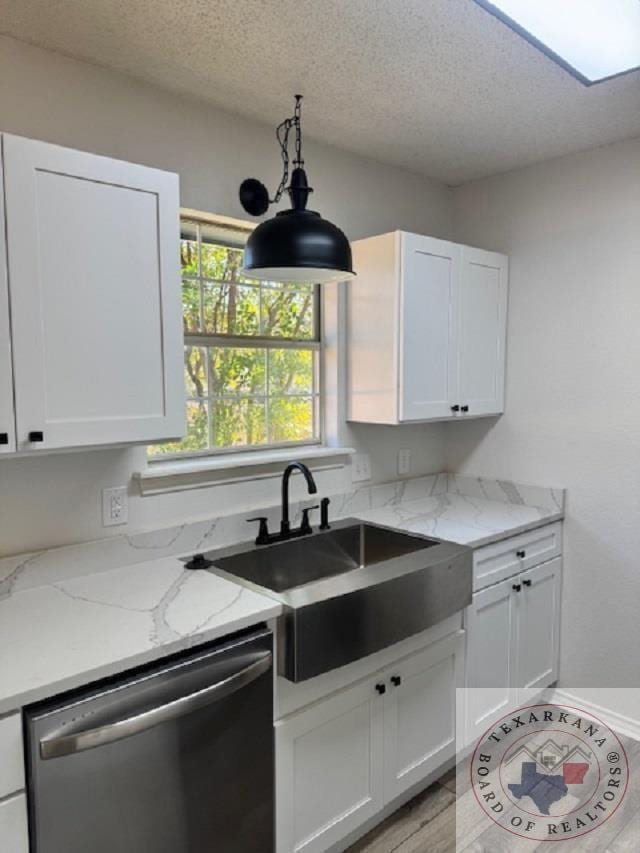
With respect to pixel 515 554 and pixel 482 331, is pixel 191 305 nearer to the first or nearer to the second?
pixel 482 331

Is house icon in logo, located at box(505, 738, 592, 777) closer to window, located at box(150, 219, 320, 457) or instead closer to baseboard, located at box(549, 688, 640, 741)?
baseboard, located at box(549, 688, 640, 741)

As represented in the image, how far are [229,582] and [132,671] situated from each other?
1.51ft

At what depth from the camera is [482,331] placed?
2.75 meters

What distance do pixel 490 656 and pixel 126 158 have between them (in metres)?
2.22

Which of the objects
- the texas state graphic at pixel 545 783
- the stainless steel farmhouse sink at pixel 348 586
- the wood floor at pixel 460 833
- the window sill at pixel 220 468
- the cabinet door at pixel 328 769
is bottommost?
the texas state graphic at pixel 545 783

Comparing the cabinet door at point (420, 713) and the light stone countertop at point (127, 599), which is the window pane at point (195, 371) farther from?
the cabinet door at point (420, 713)

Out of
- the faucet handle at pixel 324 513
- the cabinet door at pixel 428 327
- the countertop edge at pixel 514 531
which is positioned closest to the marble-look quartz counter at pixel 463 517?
the countertop edge at pixel 514 531

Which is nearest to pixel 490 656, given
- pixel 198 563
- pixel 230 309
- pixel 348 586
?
pixel 348 586

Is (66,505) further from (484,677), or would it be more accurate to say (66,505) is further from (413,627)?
(484,677)

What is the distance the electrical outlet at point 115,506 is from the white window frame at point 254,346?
0.19 m

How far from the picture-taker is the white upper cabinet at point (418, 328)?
2404 millimetres

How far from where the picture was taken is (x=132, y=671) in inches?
53.7

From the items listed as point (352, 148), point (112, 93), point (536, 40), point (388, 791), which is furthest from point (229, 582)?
point (352, 148)

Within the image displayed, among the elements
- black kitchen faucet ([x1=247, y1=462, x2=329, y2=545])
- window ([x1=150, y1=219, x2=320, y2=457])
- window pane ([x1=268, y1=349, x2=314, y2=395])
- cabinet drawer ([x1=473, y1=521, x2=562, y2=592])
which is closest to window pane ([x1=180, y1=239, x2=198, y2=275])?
window ([x1=150, y1=219, x2=320, y2=457])
